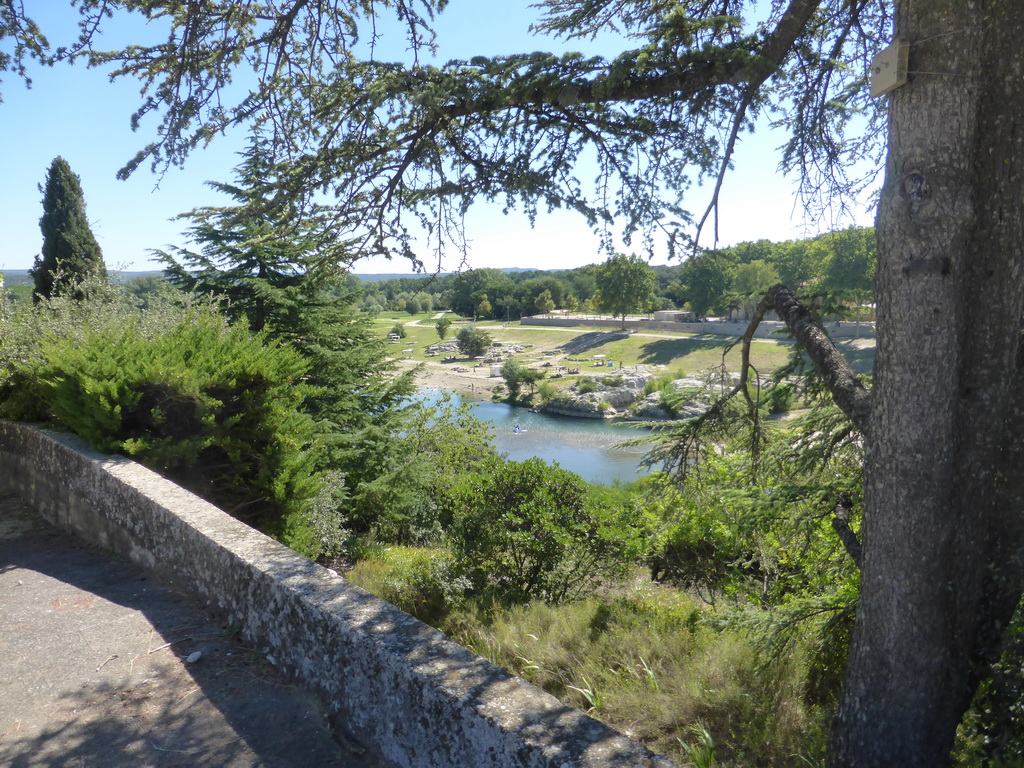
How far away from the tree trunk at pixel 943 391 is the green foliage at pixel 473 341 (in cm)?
6293

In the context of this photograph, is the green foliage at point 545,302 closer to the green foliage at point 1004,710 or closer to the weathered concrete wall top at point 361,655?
the weathered concrete wall top at point 361,655

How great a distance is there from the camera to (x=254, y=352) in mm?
5750

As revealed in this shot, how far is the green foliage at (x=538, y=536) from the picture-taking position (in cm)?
717

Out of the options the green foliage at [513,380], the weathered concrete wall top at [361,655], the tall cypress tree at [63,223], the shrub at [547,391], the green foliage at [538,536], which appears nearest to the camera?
the weathered concrete wall top at [361,655]

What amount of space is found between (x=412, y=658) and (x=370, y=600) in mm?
493

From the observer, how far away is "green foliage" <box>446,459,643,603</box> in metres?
7.17

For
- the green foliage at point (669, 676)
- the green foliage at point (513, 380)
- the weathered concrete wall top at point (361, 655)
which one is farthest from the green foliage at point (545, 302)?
the weathered concrete wall top at point (361, 655)

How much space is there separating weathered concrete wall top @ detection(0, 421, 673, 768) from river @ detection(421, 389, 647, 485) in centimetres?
Result: 2258

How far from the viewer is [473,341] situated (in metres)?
66.2

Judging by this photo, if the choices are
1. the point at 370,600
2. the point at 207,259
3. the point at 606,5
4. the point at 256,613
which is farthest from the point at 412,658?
the point at 207,259

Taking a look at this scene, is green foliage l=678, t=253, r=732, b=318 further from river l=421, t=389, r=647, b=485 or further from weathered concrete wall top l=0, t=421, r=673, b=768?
weathered concrete wall top l=0, t=421, r=673, b=768

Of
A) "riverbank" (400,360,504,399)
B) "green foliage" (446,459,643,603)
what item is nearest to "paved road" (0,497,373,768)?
"green foliage" (446,459,643,603)

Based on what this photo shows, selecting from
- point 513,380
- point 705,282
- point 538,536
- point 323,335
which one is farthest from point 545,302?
point 538,536

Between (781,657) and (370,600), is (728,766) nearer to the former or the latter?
(781,657)
